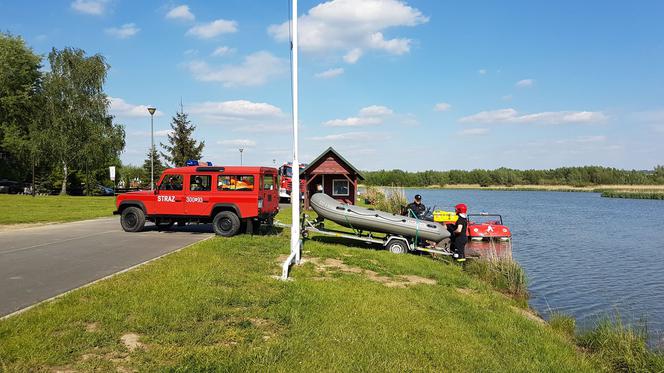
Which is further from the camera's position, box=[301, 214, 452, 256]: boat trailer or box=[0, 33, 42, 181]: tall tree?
box=[0, 33, 42, 181]: tall tree

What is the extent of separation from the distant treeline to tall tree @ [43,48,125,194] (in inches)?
2570

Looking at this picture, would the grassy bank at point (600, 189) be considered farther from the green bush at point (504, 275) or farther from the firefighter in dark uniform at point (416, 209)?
the green bush at point (504, 275)

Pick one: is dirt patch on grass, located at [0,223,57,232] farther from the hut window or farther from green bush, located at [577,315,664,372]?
the hut window

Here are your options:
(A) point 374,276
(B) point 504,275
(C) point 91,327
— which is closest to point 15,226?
(A) point 374,276

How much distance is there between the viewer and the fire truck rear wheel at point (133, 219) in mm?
15375

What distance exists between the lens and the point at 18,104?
46.6 metres

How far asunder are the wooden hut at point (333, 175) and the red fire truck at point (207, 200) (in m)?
14.9

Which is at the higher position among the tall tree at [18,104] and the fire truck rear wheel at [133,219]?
the tall tree at [18,104]

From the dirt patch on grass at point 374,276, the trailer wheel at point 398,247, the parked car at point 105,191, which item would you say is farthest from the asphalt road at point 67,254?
the parked car at point 105,191

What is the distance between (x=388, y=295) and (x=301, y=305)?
1.81 metres

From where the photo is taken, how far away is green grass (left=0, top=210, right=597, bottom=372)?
486 cm

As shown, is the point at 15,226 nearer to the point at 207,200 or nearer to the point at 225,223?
the point at 207,200

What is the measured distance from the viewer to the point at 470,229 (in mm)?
20938

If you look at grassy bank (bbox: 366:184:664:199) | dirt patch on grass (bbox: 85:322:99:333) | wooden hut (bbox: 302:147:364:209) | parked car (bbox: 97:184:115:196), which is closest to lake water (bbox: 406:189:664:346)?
dirt patch on grass (bbox: 85:322:99:333)
